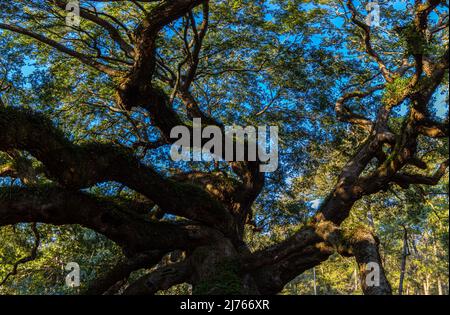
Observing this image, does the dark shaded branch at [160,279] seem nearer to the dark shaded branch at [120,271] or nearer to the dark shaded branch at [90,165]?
the dark shaded branch at [120,271]

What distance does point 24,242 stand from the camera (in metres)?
12.7

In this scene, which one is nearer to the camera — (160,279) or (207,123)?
(160,279)

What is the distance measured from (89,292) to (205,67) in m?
7.79

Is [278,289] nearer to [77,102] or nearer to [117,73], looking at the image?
[117,73]

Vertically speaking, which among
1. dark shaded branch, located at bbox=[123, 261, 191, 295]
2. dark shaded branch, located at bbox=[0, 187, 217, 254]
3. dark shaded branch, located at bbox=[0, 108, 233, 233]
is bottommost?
dark shaded branch, located at bbox=[123, 261, 191, 295]

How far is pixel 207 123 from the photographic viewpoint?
36.7 ft

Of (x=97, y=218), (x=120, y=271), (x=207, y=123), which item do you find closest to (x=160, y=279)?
(x=120, y=271)

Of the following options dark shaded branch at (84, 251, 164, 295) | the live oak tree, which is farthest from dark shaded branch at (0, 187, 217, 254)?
dark shaded branch at (84, 251, 164, 295)

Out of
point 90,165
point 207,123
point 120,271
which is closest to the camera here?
point 90,165

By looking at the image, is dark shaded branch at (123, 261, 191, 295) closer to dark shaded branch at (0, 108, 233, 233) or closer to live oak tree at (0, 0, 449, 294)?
live oak tree at (0, 0, 449, 294)

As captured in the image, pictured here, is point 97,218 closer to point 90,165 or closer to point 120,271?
point 90,165

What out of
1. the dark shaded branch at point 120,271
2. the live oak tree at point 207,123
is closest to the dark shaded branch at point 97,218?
the live oak tree at point 207,123

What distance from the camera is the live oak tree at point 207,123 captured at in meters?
7.39

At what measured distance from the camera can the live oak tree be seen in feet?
24.2
